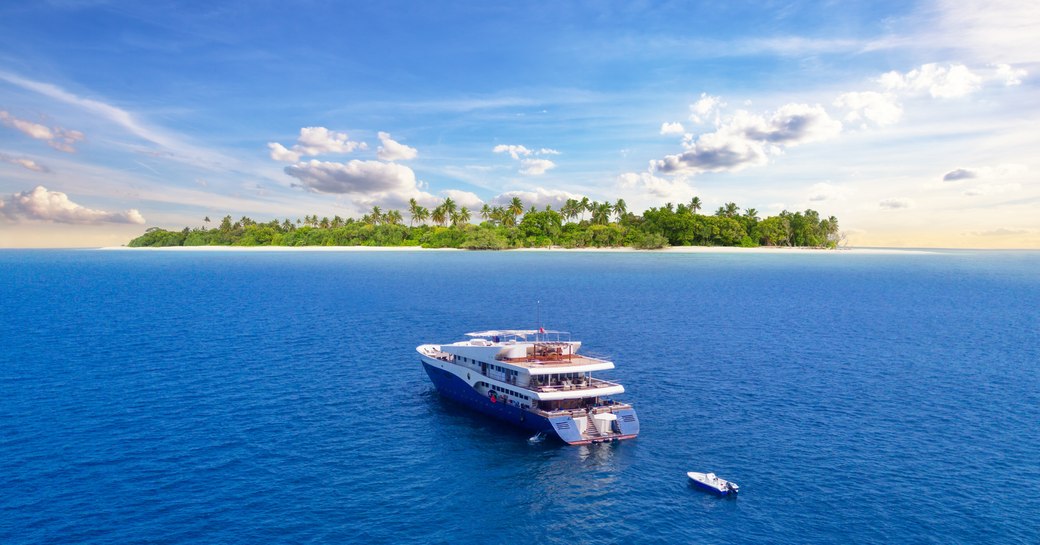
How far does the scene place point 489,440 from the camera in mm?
48625

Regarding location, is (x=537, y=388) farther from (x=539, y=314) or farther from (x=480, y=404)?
(x=539, y=314)

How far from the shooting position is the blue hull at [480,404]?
48.8m

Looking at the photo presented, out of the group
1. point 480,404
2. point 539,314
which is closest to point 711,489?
point 480,404

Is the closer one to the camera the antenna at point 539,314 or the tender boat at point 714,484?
the tender boat at point 714,484

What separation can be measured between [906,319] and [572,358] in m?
92.4

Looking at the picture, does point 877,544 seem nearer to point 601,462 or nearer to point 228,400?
point 601,462

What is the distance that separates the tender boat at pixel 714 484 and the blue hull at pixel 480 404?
42.0 feet

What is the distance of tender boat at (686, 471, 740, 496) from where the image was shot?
3769 centimetres

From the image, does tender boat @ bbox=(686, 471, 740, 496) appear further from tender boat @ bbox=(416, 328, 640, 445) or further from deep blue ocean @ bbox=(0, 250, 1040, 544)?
tender boat @ bbox=(416, 328, 640, 445)

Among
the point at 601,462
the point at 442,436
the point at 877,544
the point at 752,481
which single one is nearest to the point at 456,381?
the point at 442,436

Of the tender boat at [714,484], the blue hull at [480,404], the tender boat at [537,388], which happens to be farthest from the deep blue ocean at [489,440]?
the tender boat at [537,388]

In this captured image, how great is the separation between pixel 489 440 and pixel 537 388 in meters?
6.25

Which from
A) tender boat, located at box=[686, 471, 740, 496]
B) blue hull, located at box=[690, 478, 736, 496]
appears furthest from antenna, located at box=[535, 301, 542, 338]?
blue hull, located at box=[690, 478, 736, 496]

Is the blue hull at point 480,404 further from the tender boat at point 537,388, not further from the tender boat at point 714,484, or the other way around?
the tender boat at point 714,484
